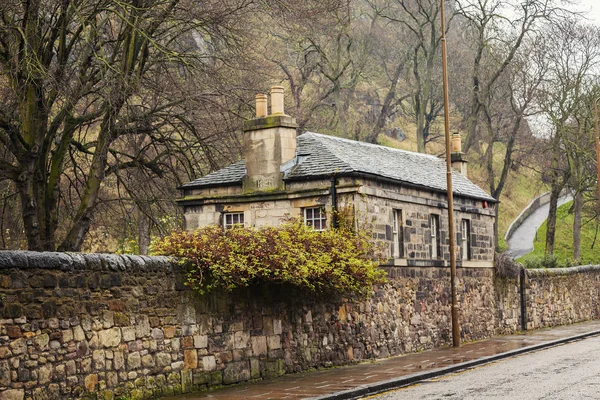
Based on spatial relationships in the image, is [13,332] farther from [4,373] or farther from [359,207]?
[359,207]

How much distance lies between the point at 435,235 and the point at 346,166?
5.60m

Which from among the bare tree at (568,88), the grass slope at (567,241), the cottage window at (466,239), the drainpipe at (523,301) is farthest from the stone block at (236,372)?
the grass slope at (567,241)

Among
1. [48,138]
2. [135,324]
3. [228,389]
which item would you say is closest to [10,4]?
[48,138]

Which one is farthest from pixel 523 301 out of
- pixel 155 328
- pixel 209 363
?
pixel 155 328

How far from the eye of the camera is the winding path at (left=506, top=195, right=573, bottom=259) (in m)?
55.3

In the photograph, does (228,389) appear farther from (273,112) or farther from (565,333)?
(565,333)

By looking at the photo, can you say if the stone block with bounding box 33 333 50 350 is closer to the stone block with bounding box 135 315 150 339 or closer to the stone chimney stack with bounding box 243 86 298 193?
the stone block with bounding box 135 315 150 339

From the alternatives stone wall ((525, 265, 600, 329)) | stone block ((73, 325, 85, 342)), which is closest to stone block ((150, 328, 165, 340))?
stone block ((73, 325, 85, 342))

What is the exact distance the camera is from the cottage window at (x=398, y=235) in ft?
76.8

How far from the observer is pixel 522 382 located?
1557 cm

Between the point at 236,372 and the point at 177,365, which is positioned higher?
the point at 177,365

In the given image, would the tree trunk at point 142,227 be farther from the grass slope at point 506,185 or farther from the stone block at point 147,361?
the grass slope at point 506,185

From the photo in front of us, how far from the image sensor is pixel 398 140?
78.8m

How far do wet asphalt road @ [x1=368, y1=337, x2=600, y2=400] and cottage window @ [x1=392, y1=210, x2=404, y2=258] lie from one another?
4.18 metres
